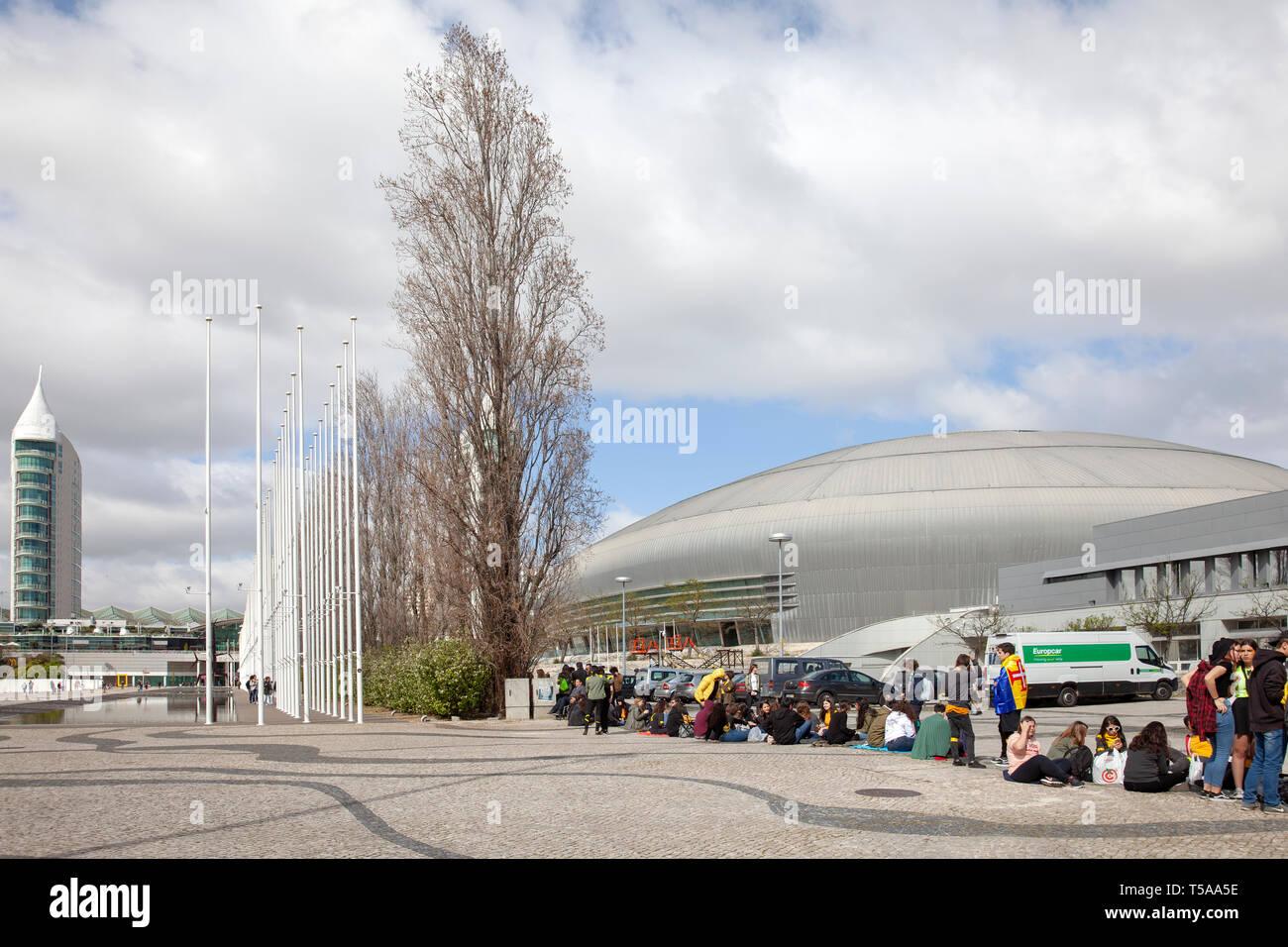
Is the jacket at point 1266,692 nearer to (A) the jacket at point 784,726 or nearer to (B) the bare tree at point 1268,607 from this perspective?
(A) the jacket at point 784,726

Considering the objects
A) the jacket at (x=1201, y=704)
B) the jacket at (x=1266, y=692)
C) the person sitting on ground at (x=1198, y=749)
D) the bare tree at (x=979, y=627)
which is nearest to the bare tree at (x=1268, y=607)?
the bare tree at (x=979, y=627)

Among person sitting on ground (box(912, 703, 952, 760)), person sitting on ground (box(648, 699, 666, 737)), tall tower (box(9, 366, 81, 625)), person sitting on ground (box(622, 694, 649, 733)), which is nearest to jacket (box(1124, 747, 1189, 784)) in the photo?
person sitting on ground (box(912, 703, 952, 760))

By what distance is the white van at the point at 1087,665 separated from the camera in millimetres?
33031

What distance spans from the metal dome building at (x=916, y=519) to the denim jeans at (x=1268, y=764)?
2822 inches

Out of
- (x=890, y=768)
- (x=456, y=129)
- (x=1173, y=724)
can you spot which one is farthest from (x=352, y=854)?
(x=456, y=129)

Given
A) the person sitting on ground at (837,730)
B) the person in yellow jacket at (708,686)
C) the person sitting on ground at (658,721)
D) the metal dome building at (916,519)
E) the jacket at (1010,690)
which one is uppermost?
the metal dome building at (916,519)

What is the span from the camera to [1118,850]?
9359 mm

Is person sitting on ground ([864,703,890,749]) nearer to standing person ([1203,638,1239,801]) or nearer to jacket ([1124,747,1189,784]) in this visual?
jacket ([1124,747,1189,784])

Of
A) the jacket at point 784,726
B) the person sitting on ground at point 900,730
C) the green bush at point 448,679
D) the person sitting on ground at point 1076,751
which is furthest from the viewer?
the green bush at point 448,679

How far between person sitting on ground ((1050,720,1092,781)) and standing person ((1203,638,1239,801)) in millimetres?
1745

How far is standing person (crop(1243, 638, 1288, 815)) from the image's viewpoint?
11.3m

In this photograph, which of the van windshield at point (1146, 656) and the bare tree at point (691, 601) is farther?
the bare tree at point (691, 601)

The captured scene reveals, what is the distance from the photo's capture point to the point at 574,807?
1206cm
